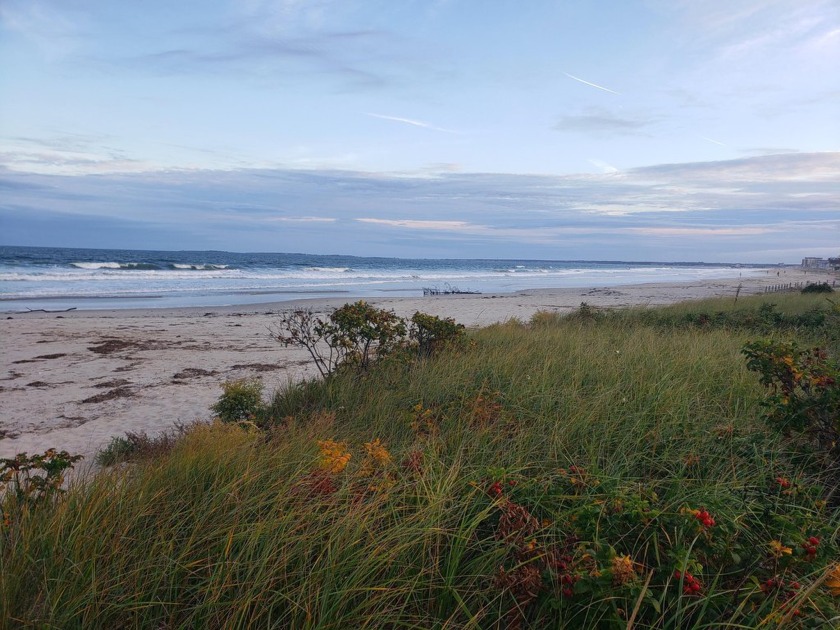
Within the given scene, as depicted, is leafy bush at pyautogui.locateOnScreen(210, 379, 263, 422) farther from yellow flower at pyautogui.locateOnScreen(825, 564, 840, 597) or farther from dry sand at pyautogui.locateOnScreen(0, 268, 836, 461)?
yellow flower at pyautogui.locateOnScreen(825, 564, 840, 597)

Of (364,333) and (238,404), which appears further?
(364,333)

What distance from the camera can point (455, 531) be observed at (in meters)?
2.96

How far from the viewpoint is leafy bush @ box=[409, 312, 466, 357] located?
796 cm

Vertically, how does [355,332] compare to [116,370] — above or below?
above

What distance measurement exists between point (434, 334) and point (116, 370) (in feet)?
20.5

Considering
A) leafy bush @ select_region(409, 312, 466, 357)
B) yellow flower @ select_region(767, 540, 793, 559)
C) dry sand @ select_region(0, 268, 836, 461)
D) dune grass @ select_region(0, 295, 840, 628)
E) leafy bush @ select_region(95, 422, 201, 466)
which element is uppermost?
leafy bush @ select_region(409, 312, 466, 357)

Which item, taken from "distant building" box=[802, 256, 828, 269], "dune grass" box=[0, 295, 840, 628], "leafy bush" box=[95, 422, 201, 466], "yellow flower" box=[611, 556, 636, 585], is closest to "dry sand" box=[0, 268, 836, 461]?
"leafy bush" box=[95, 422, 201, 466]

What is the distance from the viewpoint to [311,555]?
277 cm

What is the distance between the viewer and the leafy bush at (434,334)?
7.96 meters

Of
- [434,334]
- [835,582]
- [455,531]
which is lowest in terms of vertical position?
[455,531]

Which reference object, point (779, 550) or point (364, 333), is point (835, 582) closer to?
point (779, 550)

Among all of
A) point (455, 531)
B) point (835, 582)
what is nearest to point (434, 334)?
point (455, 531)

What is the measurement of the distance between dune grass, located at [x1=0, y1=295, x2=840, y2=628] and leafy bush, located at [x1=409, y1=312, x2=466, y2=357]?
327 centimetres

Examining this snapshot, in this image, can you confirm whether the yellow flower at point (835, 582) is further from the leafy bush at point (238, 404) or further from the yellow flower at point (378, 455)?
the leafy bush at point (238, 404)
